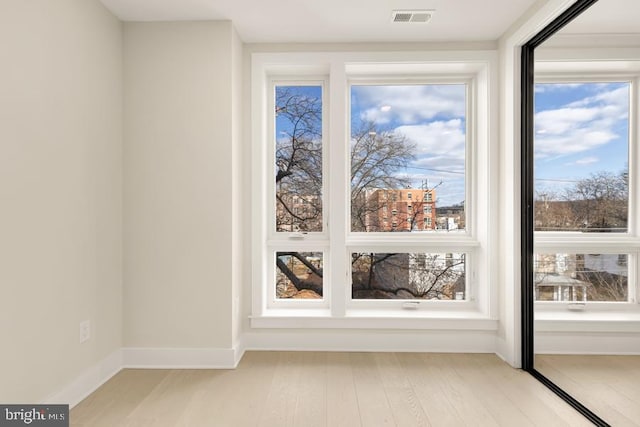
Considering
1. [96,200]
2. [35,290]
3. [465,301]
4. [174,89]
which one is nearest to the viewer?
[35,290]

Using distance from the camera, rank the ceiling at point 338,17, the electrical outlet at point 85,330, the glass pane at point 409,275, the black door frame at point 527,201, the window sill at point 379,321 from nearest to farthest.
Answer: the electrical outlet at point 85,330
the ceiling at point 338,17
the black door frame at point 527,201
the window sill at point 379,321
the glass pane at point 409,275

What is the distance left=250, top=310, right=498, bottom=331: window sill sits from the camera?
128 inches

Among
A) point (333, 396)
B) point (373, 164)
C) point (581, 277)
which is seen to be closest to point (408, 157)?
point (373, 164)

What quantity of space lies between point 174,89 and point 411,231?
2.20 metres

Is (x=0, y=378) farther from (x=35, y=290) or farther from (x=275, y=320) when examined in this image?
(x=275, y=320)

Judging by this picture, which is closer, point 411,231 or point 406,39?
point 406,39

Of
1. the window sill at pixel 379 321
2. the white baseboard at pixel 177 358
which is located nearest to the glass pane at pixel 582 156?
the window sill at pixel 379 321

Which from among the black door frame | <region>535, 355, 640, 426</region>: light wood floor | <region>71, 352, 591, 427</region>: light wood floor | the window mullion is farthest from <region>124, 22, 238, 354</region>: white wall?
<region>535, 355, 640, 426</region>: light wood floor

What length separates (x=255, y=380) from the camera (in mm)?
2729

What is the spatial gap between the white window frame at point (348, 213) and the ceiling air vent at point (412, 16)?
1.27 ft

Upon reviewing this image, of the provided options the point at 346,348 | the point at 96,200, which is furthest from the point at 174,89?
the point at 346,348

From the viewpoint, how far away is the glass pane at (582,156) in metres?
2.05

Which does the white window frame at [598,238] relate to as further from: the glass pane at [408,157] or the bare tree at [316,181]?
the bare tree at [316,181]

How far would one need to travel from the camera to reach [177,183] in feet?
9.74
